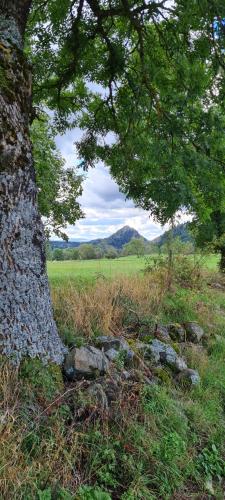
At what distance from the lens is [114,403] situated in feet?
12.2

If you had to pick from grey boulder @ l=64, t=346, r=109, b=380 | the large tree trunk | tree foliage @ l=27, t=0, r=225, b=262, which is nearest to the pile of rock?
grey boulder @ l=64, t=346, r=109, b=380

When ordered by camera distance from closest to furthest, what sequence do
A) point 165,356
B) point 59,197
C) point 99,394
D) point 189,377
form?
point 99,394
point 189,377
point 165,356
point 59,197

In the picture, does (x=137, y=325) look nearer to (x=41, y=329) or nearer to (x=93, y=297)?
(x=93, y=297)

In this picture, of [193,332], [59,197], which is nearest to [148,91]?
[193,332]

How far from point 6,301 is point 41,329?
530 millimetres

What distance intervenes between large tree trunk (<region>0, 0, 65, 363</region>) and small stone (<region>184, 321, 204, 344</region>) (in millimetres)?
3265

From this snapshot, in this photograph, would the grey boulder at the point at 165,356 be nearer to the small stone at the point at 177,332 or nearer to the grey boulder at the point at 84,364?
the small stone at the point at 177,332

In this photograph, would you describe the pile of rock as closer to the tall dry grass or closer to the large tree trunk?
the large tree trunk

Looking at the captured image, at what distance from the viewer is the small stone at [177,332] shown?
656cm

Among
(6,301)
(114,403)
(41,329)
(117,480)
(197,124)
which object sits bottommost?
(117,480)

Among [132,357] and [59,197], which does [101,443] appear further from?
[59,197]

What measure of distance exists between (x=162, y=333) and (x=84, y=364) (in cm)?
232

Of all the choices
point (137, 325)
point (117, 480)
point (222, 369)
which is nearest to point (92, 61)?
point (137, 325)

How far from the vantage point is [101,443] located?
332 centimetres
